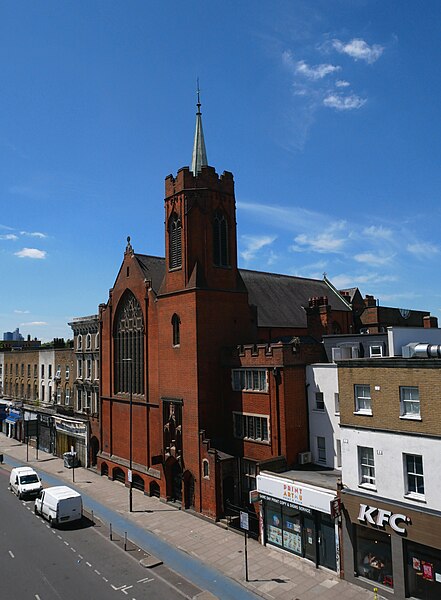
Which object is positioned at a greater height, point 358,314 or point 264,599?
point 358,314

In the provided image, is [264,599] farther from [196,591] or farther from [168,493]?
[168,493]

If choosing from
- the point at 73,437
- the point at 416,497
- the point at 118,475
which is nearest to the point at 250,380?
the point at 416,497

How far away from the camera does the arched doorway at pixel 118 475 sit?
125 feet

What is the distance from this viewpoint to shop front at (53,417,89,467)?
43875mm

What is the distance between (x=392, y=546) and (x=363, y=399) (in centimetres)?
585

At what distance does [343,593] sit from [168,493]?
1576 centimetres

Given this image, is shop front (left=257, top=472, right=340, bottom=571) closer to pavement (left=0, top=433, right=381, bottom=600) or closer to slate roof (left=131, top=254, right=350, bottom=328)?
pavement (left=0, top=433, right=381, bottom=600)

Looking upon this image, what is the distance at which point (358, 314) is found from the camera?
50094 millimetres

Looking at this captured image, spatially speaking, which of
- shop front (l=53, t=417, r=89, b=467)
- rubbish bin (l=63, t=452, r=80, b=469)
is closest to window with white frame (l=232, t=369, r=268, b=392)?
shop front (l=53, t=417, r=89, b=467)

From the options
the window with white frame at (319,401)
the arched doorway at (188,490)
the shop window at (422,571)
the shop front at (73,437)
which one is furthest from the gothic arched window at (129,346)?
the shop window at (422,571)

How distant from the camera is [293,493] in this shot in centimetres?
2327

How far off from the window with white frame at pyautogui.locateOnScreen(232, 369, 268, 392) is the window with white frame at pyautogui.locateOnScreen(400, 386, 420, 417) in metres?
10.5

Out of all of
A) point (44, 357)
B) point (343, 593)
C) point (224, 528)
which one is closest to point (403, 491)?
point (343, 593)

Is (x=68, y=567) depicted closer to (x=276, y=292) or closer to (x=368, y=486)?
(x=368, y=486)
